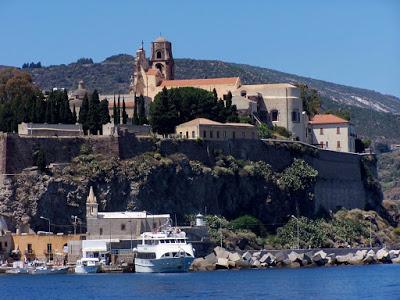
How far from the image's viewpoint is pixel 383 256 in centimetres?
9588

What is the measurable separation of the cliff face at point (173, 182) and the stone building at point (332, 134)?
16.4 ft

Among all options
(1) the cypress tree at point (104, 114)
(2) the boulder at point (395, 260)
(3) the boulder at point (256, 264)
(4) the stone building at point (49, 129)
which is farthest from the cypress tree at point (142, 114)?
(2) the boulder at point (395, 260)

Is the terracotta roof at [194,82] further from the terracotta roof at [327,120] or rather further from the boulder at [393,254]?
the boulder at [393,254]

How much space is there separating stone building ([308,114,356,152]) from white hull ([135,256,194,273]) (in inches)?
1303

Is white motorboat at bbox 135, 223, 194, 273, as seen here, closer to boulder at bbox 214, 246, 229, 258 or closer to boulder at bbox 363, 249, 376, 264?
boulder at bbox 214, 246, 229, 258

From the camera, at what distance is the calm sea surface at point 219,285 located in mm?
67125

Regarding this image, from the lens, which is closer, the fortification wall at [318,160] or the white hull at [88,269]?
the white hull at [88,269]

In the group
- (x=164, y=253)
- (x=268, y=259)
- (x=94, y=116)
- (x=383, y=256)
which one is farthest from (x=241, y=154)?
(x=164, y=253)

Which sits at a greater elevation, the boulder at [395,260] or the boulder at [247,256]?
the boulder at [247,256]

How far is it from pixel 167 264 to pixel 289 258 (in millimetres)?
11342

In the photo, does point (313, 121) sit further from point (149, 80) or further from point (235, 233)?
point (235, 233)

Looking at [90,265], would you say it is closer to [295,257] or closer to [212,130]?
[295,257]

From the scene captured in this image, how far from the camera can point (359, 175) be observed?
11156 cm

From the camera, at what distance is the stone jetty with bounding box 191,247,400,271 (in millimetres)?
86744
